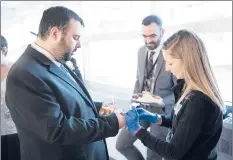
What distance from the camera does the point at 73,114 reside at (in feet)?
3.99

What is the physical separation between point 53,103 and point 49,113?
47mm

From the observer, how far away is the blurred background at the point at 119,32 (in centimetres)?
238

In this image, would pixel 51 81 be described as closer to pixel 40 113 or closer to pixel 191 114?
pixel 40 113

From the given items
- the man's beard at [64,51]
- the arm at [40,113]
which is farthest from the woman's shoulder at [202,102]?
the man's beard at [64,51]

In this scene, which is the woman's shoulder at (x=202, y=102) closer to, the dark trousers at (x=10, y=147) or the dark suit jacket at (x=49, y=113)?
Result: the dark suit jacket at (x=49, y=113)

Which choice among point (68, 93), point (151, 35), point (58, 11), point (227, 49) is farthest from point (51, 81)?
point (227, 49)

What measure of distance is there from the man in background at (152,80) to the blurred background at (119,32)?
368 millimetres

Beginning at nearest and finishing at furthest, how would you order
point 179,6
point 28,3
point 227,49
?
point 227,49
point 179,6
point 28,3

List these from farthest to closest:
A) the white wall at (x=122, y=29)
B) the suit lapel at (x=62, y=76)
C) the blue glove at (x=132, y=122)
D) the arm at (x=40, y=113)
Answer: the white wall at (x=122, y=29) < the blue glove at (x=132, y=122) < the suit lapel at (x=62, y=76) < the arm at (x=40, y=113)

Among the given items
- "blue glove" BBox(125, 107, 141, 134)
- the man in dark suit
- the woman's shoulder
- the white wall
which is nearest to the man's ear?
the man in dark suit

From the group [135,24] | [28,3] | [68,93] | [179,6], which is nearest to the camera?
[68,93]

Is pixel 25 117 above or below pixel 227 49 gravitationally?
below

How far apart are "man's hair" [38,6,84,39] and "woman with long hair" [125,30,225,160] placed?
1.76 feet

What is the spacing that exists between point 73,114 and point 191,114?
554 millimetres
